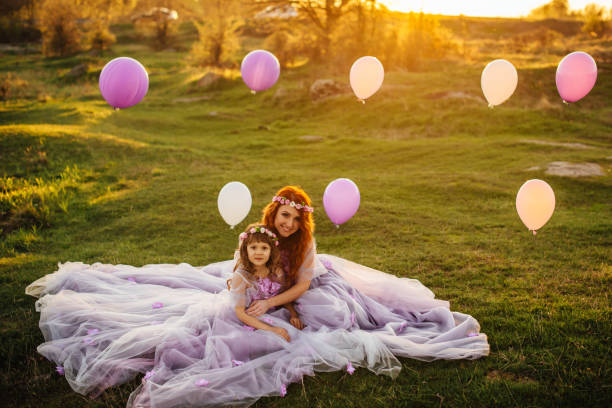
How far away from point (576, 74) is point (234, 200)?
4778 millimetres

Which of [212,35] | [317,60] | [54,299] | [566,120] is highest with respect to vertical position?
[212,35]

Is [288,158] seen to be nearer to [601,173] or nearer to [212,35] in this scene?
[601,173]

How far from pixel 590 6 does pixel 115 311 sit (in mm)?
44912

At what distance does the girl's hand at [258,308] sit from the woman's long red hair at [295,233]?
0.37 m

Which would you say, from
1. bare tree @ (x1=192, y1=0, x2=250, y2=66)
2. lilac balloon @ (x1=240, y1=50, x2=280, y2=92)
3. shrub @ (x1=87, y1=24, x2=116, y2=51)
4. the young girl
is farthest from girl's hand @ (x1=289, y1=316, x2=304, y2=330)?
shrub @ (x1=87, y1=24, x2=116, y2=51)

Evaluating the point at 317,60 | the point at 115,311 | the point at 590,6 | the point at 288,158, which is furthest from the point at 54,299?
the point at 590,6

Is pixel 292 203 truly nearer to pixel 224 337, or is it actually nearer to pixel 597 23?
pixel 224 337

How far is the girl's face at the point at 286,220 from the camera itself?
393 centimetres

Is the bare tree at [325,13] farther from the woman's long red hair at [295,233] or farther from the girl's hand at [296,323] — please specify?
the girl's hand at [296,323]

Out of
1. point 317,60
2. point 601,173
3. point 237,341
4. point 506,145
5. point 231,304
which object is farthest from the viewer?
point 317,60

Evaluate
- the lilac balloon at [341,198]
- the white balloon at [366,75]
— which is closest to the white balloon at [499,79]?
the white balloon at [366,75]

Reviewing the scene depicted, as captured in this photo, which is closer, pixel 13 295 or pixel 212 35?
pixel 13 295

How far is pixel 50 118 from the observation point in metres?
14.4

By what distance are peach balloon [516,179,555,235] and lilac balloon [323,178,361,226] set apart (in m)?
2.19
